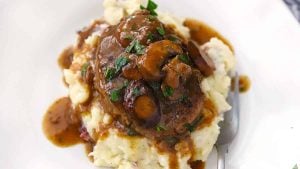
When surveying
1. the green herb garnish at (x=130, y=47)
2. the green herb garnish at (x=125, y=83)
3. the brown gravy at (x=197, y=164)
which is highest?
the green herb garnish at (x=130, y=47)

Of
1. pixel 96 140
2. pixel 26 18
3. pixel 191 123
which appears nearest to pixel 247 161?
pixel 191 123

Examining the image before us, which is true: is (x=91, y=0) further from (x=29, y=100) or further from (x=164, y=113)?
(x=164, y=113)

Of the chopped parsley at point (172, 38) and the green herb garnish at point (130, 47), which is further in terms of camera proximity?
the chopped parsley at point (172, 38)

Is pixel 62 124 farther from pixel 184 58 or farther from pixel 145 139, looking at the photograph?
pixel 184 58

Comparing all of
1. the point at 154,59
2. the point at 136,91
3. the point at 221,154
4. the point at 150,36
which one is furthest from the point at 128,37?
the point at 221,154

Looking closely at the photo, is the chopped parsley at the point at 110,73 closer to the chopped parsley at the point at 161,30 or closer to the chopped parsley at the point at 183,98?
the chopped parsley at the point at 161,30

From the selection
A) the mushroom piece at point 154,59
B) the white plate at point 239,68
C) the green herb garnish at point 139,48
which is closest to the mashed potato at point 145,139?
the white plate at point 239,68

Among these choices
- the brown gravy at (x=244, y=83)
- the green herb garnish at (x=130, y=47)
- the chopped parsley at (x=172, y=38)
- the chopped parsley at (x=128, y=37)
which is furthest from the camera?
the brown gravy at (x=244, y=83)
